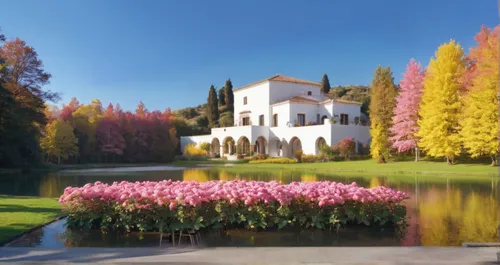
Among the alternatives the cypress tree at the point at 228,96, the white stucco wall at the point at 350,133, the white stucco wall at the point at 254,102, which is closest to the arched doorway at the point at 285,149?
the white stucco wall at the point at 254,102

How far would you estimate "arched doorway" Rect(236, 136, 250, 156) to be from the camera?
1753 inches

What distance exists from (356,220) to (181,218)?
3.44 metres

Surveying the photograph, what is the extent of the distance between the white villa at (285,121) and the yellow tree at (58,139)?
1639cm

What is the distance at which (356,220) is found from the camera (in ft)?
25.7

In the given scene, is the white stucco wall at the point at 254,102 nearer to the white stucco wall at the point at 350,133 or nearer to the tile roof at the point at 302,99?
the tile roof at the point at 302,99

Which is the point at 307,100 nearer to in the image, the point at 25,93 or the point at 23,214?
the point at 25,93

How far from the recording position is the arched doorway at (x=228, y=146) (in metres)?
46.3

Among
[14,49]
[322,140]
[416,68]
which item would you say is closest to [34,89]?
[14,49]

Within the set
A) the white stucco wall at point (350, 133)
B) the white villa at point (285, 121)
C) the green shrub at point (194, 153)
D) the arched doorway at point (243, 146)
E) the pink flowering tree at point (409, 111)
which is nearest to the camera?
the pink flowering tree at point (409, 111)

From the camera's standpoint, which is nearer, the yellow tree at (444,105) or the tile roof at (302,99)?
the yellow tree at (444,105)

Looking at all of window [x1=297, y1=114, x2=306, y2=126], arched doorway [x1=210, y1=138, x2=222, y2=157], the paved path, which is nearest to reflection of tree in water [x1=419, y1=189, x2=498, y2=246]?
the paved path

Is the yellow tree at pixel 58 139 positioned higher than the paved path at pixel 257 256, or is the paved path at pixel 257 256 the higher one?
the yellow tree at pixel 58 139

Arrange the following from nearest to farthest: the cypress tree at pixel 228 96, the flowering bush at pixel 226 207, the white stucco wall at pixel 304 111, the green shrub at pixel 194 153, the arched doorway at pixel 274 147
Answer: the flowering bush at pixel 226 207 → the white stucco wall at pixel 304 111 → the arched doorway at pixel 274 147 → the green shrub at pixel 194 153 → the cypress tree at pixel 228 96

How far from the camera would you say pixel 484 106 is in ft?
76.6
